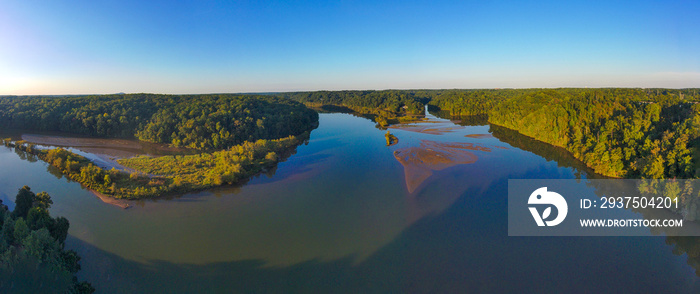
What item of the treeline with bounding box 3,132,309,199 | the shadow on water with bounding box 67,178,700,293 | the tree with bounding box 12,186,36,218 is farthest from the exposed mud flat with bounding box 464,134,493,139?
the tree with bounding box 12,186,36,218

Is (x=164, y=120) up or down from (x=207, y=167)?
up

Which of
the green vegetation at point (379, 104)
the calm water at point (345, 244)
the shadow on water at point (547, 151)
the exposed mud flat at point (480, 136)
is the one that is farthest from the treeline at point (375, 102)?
the calm water at point (345, 244)

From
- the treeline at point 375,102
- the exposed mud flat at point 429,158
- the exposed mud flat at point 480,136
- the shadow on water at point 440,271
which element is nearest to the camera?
the shadow on water at point 440,271

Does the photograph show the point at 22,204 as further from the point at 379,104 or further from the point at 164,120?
the point at 379,104

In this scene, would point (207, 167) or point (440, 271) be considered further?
point (207, 167)

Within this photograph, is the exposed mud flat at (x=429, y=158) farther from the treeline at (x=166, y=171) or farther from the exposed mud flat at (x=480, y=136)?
the treeline at (x=166, y=171)

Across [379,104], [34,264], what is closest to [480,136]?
[34,264]
